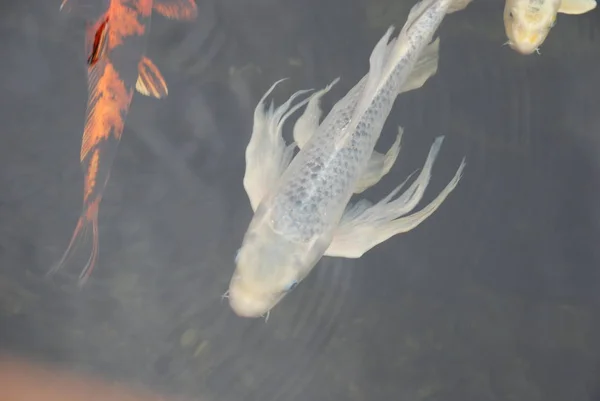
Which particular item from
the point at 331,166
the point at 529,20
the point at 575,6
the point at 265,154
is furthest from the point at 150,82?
the point at 575,6

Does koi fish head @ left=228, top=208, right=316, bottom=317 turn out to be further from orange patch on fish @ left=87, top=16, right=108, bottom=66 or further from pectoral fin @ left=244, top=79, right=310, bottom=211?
orange patch on fish @ left=87, top=16, right=108, bottom=66

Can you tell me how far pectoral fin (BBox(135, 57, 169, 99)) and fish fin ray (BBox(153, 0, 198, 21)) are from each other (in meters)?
0.17

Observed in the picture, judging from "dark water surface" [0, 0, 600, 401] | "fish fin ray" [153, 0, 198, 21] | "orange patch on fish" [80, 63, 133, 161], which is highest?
"fish fin ray" [153, 0, 198, 21]

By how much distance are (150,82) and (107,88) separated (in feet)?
0.48

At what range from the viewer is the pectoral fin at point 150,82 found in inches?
73.7

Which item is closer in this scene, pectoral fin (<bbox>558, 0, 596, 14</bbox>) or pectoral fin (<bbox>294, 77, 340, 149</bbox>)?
pectoral fin (<bbox>294, 77, 340, 149</bbox>)

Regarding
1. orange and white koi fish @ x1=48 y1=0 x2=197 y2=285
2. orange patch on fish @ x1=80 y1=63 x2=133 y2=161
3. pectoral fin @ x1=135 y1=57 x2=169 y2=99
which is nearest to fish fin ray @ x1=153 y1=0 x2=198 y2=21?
orange and white koi fish @ x1=48 y1=0 x2=197 y2=285

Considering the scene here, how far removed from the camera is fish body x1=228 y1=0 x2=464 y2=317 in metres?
1.44

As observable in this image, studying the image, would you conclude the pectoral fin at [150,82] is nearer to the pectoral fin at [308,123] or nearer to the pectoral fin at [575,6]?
the pectoral fin at [308,123]

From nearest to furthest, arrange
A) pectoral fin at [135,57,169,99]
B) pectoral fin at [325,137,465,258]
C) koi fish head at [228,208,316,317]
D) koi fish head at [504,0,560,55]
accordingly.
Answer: koi fish head at [228,208,316,317], pectoral fin at [325,137,465,258], koi fish head at [504,0,560,55], pectoral fin at [135,57,169,99]

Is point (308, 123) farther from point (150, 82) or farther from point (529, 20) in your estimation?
point (529, 20)

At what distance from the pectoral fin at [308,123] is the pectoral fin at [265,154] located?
0.11 ft

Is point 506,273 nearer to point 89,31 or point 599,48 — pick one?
point 599,48

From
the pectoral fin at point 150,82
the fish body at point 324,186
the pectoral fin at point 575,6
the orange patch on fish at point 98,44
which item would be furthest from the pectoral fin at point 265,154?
the pectoral fin at point 575,6
